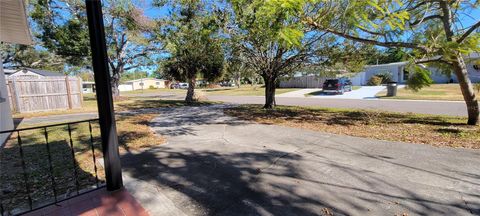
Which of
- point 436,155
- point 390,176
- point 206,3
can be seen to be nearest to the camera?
point 390,176

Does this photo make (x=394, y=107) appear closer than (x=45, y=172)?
No

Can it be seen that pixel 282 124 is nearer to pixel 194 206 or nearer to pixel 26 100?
pixel 194 206

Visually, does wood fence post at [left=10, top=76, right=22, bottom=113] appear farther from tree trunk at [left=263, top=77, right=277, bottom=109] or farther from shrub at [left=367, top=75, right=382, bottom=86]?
shrub at [left=367, top=75, right=382, bottom=86]

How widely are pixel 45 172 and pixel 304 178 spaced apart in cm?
452

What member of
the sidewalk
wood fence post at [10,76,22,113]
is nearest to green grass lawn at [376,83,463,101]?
the sidewalk

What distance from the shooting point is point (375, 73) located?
34469 mm

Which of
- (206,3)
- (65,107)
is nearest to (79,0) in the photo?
(65,107)

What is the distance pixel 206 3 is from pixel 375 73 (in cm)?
3196

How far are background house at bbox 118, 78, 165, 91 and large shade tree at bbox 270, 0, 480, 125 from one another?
214ft

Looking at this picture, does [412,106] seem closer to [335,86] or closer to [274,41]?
[335,86]

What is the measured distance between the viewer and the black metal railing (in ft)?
10.7

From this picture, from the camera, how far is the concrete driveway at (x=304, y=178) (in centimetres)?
309

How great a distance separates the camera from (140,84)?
7200 centimetres

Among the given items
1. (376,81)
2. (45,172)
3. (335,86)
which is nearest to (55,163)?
(45,172)
